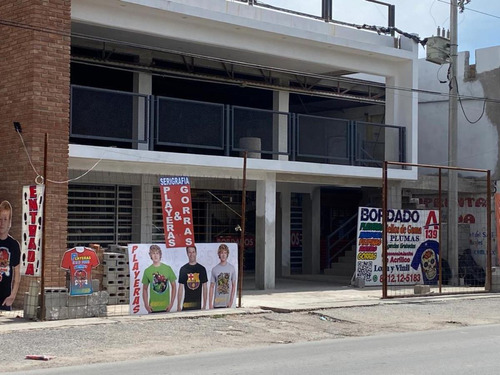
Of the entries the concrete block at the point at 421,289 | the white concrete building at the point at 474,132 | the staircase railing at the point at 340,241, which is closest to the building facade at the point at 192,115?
the staircase railing at the point at 340,241

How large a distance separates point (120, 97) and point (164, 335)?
672 centimetres

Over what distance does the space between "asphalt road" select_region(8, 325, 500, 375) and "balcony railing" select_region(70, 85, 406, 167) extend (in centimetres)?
725

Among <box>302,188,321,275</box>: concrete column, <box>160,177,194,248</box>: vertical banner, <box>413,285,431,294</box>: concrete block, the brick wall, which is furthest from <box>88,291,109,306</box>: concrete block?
<box>302,188,321,275</box>: concrete column

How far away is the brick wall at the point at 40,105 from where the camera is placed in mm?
15812

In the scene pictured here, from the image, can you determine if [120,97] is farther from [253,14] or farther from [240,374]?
[240,374]

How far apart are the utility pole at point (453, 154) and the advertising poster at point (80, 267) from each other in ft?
36.0

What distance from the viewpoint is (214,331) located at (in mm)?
14125

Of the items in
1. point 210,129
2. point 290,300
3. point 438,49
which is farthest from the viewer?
point 438,49

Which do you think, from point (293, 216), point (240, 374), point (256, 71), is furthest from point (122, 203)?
point (240, 374)

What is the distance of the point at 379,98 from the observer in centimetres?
2650

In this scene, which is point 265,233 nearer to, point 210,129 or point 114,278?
point 210,129

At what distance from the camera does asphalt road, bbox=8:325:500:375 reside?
33.3 feet

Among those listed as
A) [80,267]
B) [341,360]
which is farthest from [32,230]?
[341,360]

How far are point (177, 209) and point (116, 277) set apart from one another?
216 centimetres
